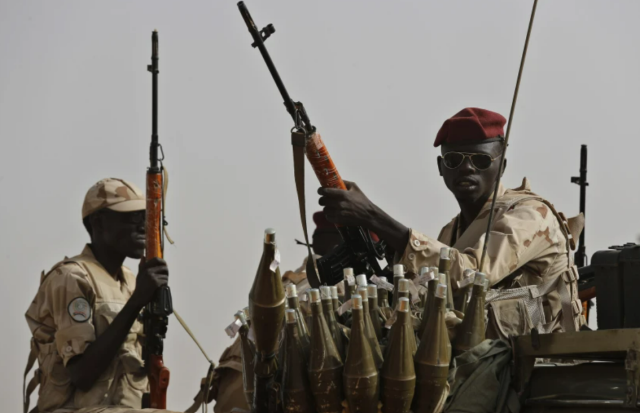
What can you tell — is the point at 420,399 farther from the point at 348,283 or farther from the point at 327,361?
the point at 348,283

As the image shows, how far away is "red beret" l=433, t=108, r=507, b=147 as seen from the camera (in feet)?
18.1

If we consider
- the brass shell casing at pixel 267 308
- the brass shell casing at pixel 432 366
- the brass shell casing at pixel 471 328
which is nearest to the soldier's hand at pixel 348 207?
the brass shell casing at pixel 471 328

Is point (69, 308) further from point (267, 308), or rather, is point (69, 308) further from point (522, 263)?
point (267, 308)

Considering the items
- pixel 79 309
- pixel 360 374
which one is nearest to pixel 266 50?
pixel 79 309

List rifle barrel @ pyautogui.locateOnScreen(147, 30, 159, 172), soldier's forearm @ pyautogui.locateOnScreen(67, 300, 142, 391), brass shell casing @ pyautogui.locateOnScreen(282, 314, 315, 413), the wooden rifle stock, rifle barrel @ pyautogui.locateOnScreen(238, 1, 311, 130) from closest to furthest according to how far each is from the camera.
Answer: brass shell casing @ pyautogui.locateOnScreen(282, 314, 315, 413), the wooden rifle stock, rifle barrel @ pyautogui.locateOnScreen(238, 1, 311, 130), soldier's forearm @ pyautogui.locateOnScreen(67, 300, 142, 391), rifle barrel @ pyautogui.locateOnScreen(147, 30, 159, 172)

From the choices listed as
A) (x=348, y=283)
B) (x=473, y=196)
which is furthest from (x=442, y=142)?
(x=348, y=283)

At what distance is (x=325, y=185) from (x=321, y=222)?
3516mm

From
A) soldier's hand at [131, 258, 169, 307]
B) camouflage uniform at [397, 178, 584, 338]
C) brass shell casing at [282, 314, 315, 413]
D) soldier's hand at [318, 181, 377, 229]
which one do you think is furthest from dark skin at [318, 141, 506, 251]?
soldier's hand at [131, 258, 169, 307]

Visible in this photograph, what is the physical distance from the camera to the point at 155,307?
22.5 ft

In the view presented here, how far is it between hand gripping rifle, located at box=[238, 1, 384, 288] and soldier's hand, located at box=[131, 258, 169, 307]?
1.50 metres

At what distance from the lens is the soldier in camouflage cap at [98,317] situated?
6.57 metres

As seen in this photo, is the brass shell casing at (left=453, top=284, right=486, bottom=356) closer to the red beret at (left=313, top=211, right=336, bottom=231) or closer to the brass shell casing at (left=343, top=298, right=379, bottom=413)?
the brass shell casing at (left=343, top=298, right=379, bottom=413)

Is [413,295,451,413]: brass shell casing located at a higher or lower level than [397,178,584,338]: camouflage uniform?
lower

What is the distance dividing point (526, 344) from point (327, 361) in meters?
0.76
